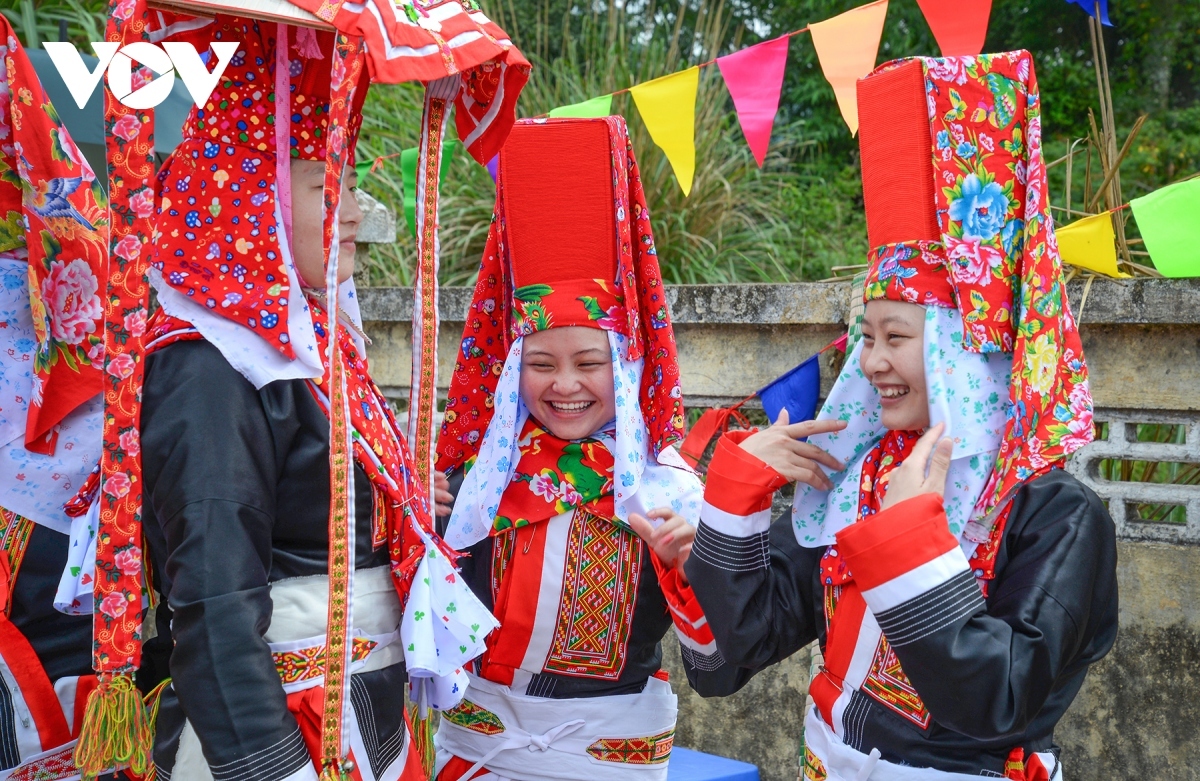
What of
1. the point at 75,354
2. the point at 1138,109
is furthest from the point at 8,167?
the point at 1138,109

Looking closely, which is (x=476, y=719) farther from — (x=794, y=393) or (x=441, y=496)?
(x=794, y=393)

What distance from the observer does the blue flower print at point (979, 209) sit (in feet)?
6.60

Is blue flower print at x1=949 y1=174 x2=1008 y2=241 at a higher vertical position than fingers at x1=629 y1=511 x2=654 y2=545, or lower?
higher

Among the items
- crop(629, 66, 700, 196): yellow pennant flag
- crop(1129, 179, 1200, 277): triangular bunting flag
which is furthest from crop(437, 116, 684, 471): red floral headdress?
crop(1129, 179, 1200, 277): triangular bunting flag

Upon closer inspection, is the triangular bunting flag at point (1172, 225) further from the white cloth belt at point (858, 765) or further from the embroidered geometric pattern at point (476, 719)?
the embroidered geometric pattern at point (476, 719)

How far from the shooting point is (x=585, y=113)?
3799 millimetres

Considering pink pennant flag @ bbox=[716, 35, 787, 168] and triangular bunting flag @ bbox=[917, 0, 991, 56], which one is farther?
pink pennant flag @ bbox=[716, 35, 787, 168]

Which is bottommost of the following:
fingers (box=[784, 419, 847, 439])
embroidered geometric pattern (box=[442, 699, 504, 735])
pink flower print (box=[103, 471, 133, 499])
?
embroidered geometric pattern (box=[442, 699, 504, 735])

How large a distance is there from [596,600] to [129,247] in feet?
4.22

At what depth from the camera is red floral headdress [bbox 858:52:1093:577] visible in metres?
1.91

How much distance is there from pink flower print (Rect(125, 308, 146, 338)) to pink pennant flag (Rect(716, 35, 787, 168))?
2.36 metres

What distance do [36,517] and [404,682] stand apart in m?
0.90

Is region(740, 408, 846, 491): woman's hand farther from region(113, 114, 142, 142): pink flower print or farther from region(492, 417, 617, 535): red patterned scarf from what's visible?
region(113, 114, 142, 142): pink flower print

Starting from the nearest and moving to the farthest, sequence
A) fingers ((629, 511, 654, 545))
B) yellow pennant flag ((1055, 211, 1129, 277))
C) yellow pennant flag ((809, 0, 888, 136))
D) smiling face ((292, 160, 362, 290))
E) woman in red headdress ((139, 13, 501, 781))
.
→ woman in red headdress ((139, 13, 501, 781)) < smiling face ((292, 160, 362, 290)) < fingers ((629, 511, 654, 545)) < yellow pennant flag ((1055, 211, 1129, 277)) < yellow pennant flag ((809, 0, 888, 136))
